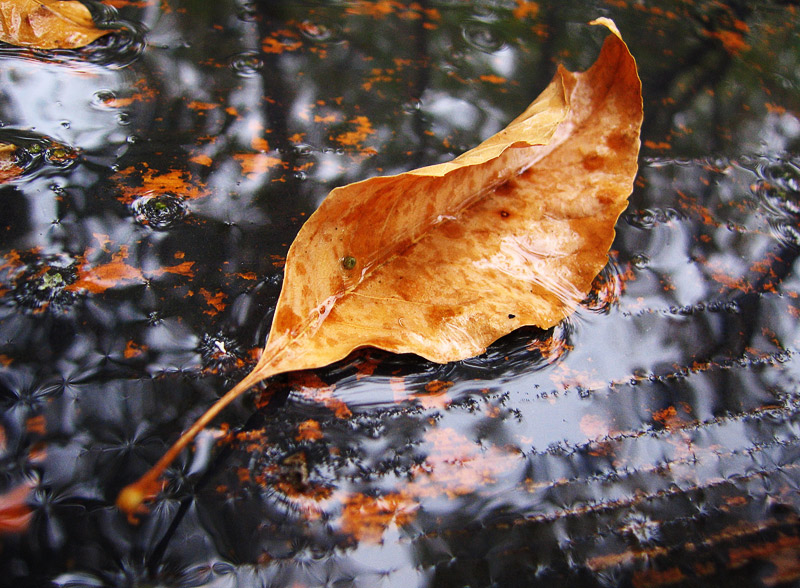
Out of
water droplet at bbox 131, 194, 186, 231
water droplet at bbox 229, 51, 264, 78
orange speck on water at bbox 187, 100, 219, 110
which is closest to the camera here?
water droplet at bbox 131, 194, 186, 231

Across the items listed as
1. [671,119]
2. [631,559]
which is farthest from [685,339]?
[671,119]

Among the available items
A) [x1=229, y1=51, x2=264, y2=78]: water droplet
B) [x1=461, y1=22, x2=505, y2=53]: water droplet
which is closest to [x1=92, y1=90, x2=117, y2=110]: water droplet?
[x1=229, y1=51, x2=264, y2=78]: water droplet

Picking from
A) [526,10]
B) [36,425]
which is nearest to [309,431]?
[36,425]

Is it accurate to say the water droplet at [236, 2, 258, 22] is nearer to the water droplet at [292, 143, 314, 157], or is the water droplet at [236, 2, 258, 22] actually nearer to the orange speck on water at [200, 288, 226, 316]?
the water droplet at [292, 143, 314, 157]

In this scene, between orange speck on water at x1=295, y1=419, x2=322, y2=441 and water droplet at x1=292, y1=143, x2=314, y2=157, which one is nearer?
orange speck on water at x1=295, y1=419, x2=322, y2=441

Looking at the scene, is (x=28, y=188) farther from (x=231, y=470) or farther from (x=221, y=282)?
(x=231, y=470)

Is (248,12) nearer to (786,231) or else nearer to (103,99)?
(103,99)

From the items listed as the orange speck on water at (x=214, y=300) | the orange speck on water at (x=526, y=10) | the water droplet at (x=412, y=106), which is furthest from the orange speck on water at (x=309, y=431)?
A: the orange speck on water at (x=526, y=10)
